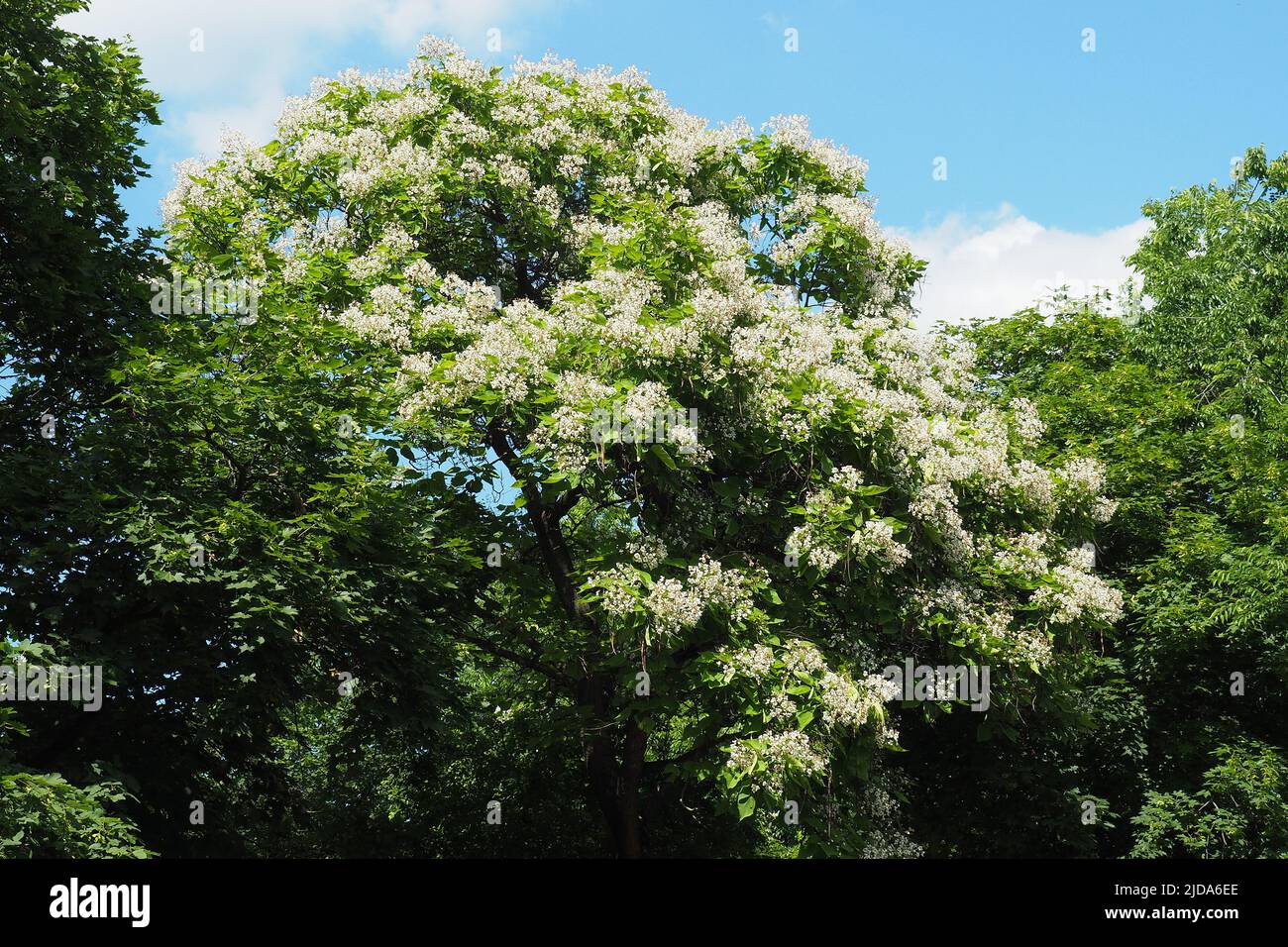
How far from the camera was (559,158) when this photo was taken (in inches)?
781

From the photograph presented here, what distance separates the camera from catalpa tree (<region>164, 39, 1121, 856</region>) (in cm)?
1389

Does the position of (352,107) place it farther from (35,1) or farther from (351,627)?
(351,627)

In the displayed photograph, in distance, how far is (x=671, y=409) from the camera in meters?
13.7

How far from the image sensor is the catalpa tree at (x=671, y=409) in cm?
1389
